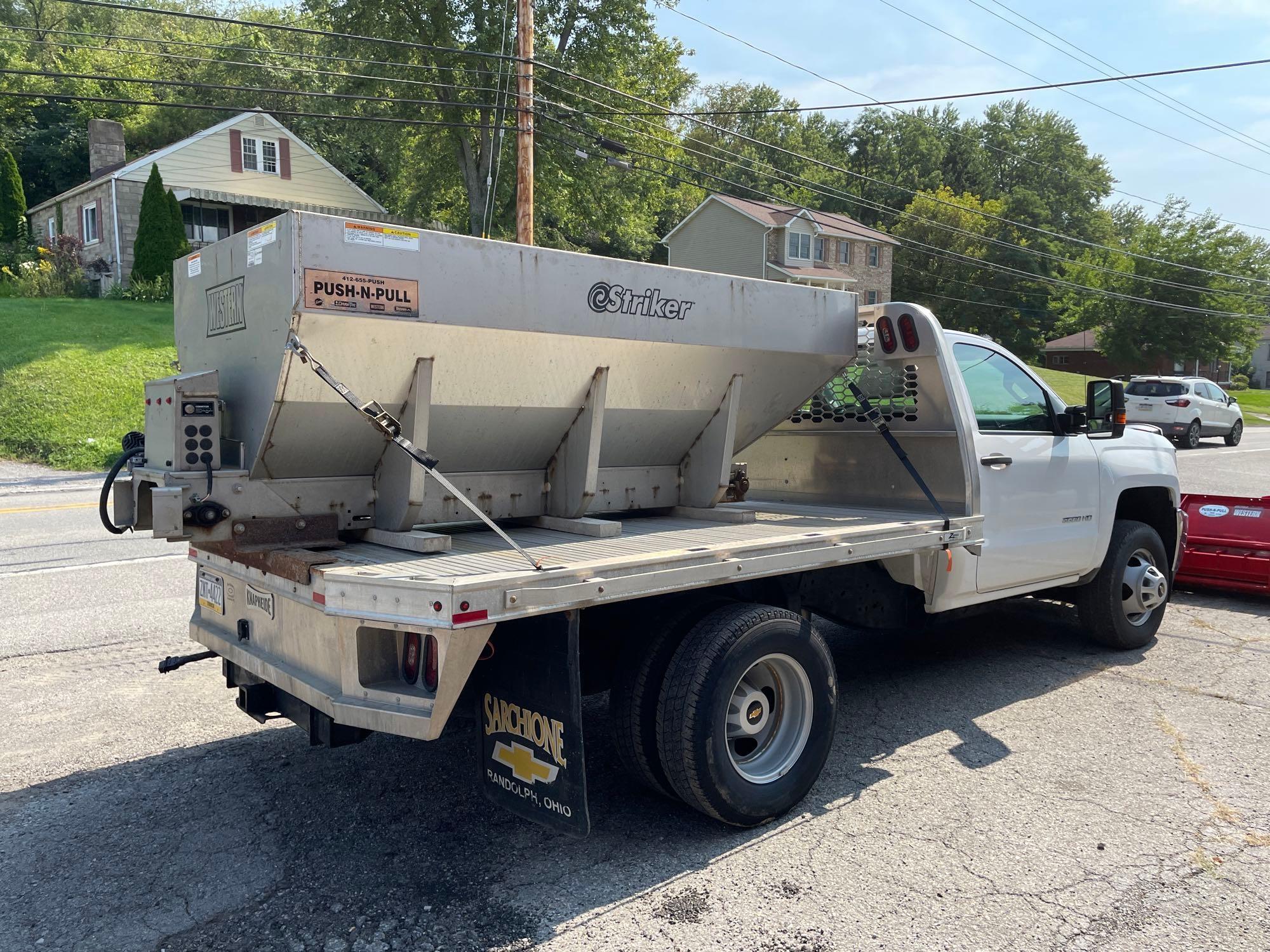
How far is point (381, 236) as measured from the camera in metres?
3.51

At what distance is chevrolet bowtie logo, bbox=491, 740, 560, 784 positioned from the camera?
3.35 metres

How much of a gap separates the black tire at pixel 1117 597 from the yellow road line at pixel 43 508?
1157cm

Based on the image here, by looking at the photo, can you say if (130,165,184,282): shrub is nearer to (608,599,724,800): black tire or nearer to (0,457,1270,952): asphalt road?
(0,457,1270,952): asphalt road

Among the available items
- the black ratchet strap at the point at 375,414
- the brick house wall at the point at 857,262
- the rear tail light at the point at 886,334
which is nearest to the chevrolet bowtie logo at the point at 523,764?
the black ratchet strap at the point at 375,414

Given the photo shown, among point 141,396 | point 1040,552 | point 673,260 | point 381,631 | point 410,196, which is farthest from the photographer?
point 673,260

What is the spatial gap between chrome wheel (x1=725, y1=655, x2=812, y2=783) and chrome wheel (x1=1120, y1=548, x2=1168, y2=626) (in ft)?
10.8

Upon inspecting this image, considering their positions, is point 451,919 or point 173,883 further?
point 173,883

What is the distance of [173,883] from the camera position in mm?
3434

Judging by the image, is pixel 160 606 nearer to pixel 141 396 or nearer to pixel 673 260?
pixel 141 396

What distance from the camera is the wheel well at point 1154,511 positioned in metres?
6.70

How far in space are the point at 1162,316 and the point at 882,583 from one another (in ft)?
162

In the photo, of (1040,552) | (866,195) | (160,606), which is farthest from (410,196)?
(866,195)

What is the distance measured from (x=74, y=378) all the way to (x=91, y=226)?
1726cm

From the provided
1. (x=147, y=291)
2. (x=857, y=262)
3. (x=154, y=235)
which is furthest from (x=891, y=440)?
(x=857, y=262)
